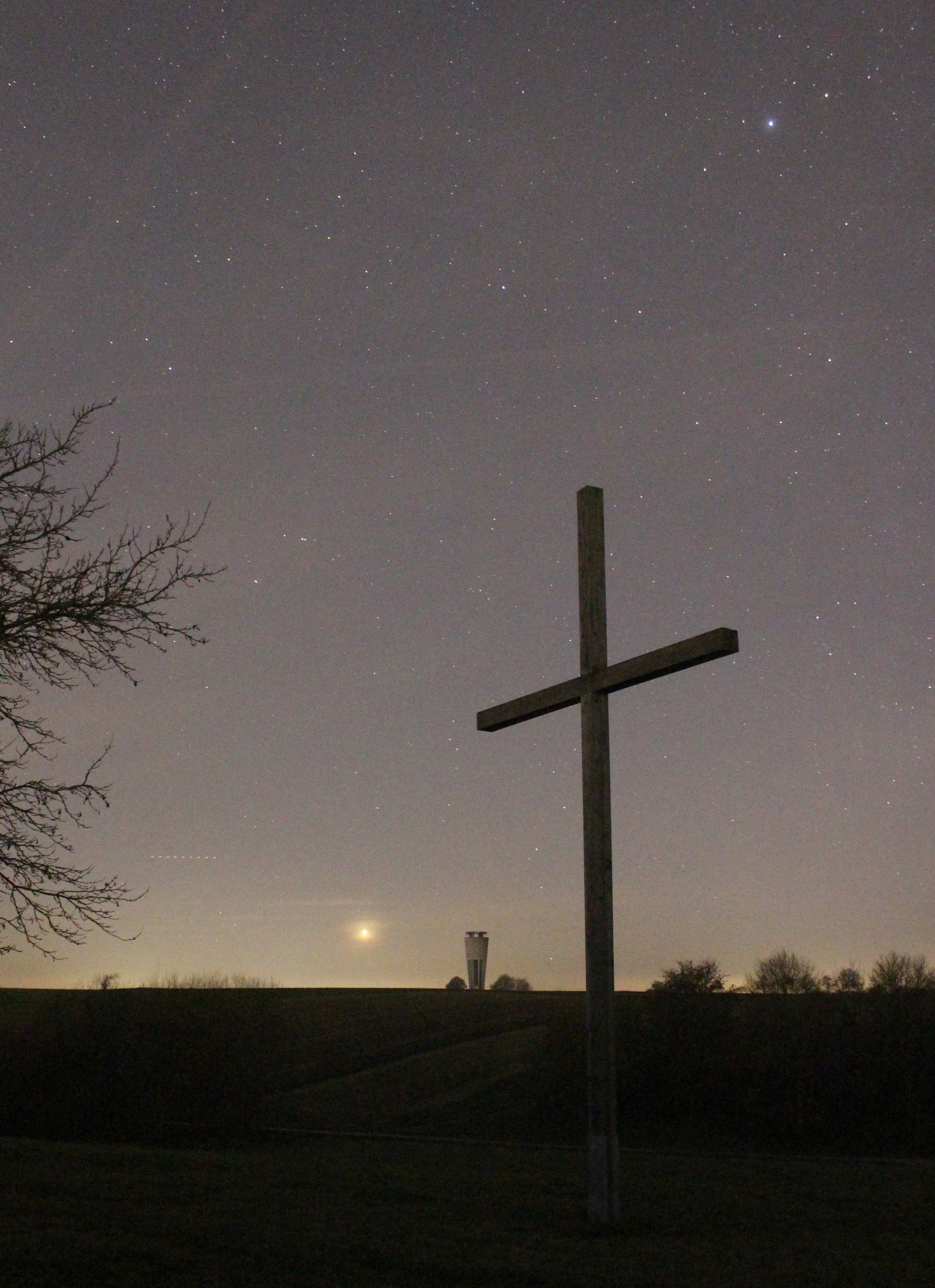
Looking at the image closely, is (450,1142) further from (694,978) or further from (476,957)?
(476,957)

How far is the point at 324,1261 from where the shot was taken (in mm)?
7082

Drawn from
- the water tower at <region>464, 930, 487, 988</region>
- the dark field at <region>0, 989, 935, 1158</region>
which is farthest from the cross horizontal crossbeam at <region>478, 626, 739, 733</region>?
the water tower at <region>464, 930, 487, 988</region>

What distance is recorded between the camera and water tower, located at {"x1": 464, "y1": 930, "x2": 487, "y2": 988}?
38.2 metres

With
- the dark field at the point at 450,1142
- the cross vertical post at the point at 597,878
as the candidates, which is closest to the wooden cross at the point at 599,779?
the cross vertical post at the point at 597,878

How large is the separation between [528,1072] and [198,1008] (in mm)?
7527

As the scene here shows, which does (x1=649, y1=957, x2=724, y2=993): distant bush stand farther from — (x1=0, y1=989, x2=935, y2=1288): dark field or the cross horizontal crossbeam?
the cross horizontal crossbeam

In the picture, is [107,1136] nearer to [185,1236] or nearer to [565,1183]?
[565,1183]

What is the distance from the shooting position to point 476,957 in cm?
3834

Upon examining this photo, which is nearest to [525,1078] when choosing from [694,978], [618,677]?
[694,978]

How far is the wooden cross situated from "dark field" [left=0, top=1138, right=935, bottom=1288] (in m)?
0.66

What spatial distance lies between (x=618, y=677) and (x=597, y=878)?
1.52 meters

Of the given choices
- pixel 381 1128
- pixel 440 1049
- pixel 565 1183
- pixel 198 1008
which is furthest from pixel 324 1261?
pixel 440 1049

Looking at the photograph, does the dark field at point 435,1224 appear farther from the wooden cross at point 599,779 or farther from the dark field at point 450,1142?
the wooden cross at point 599,779

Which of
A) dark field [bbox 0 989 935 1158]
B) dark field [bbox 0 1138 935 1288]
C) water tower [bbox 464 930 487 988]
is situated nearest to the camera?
dark field [bbox 0 1138 935 1288]
